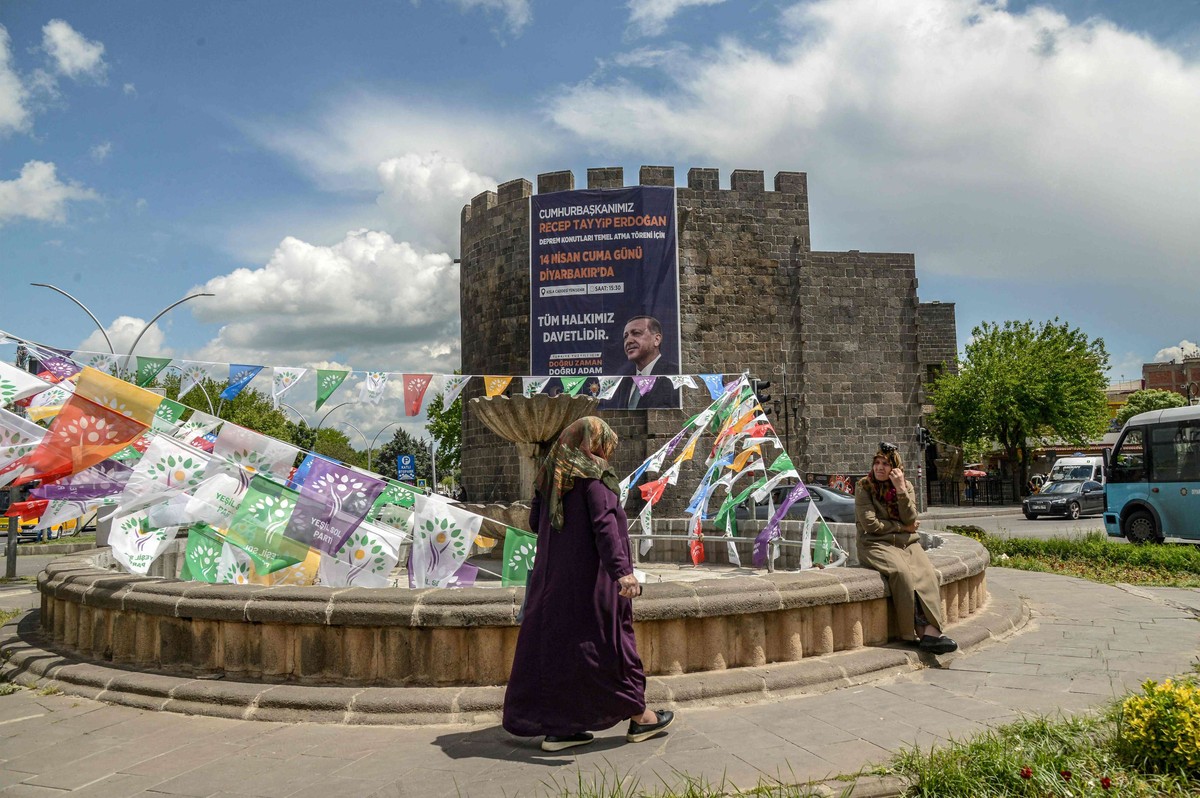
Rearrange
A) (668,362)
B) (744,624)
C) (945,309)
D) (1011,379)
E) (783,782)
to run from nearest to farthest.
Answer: (783,782), (744,624), (668,362), (1011,379), (945,309)

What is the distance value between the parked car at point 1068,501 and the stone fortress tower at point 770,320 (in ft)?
14.3

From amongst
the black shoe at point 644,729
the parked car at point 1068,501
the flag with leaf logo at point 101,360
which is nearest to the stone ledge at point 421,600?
the black shoe at point 644,729

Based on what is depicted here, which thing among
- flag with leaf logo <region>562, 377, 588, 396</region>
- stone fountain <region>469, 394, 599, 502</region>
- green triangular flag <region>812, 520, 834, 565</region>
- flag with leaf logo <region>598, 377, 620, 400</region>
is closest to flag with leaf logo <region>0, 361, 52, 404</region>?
stone fountain <region>469, 394, 599, 502</region>

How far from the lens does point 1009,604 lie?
7.33 metres

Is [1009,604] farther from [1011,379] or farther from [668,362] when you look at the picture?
[1011,379]

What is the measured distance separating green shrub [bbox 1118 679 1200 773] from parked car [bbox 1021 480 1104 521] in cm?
2207

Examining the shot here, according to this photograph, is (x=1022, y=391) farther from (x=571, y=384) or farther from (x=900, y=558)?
(x=900, y=558)

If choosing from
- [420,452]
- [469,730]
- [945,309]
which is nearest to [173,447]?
[469,730]

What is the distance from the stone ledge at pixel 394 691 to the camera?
14.8 feet

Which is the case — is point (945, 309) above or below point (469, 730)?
above

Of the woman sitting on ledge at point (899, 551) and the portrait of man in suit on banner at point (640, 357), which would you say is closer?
the woman sitting on ledge at point (899, 551)

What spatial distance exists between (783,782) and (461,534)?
3.10 m

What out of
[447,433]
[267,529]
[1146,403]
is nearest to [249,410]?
[447,433]

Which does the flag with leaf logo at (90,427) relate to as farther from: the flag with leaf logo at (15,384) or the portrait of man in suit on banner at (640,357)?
the portrait of man in suit on banner at (640,357)
